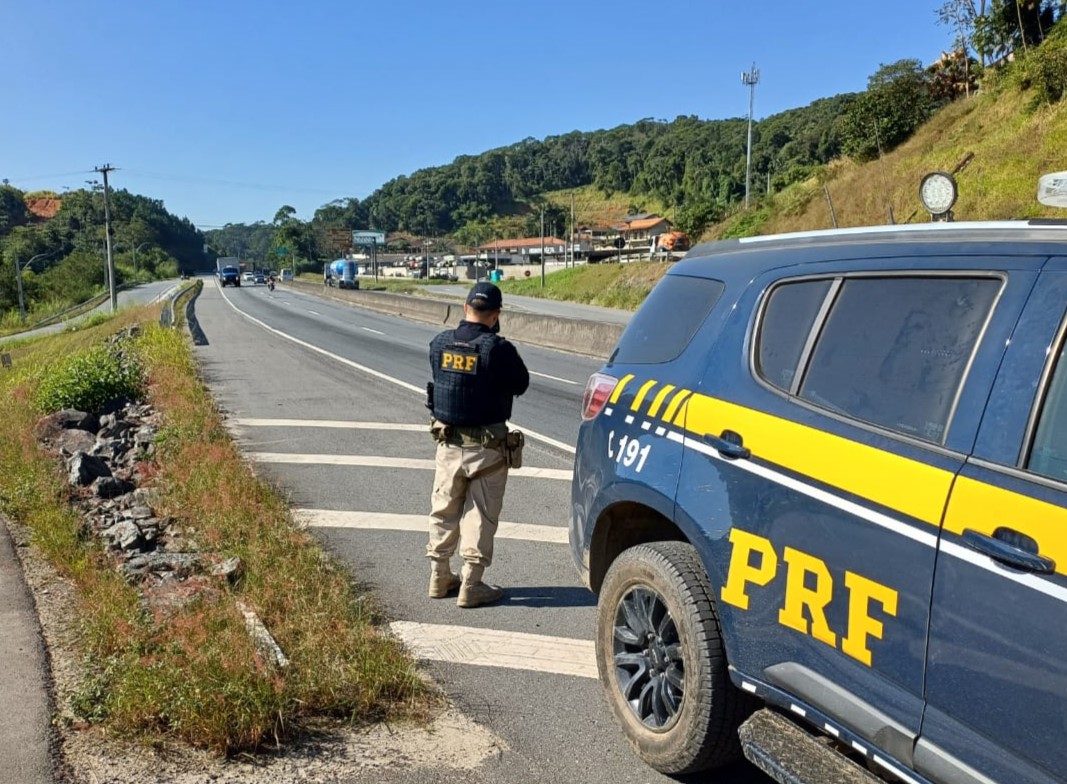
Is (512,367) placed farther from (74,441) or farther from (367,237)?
(367,237)

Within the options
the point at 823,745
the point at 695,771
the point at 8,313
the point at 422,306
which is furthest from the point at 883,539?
the point at 8,313

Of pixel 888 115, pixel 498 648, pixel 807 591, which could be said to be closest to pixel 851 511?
pixel 807 591

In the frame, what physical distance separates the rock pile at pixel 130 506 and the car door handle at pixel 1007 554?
3948 mm

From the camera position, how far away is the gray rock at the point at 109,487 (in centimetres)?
729

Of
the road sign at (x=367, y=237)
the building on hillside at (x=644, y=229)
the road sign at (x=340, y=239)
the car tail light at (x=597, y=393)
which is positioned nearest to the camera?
the car tail light at (x=597, y=393)

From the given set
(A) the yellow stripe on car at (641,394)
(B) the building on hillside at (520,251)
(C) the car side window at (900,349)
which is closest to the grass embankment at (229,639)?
(A) the yellow stripe on car at (641,394)

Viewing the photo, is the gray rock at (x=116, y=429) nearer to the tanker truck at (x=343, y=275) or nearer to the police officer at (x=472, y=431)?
the police officer at (x=472, y=431)

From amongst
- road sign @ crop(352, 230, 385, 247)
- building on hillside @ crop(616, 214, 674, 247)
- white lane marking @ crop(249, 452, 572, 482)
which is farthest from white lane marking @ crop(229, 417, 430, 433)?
building on hillside @ crop(616, 214, 674, 247)

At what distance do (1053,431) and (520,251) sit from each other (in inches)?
5860

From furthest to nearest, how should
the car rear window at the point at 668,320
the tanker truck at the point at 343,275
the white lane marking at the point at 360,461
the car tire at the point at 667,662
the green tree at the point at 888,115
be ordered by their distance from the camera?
the tanker truck at the point at 343,275 < the green tree at the point at 888,115 < the white lane marking at the point at 360,461 < the car rear window at the point at 668,320 < the car tire at the point at 667,662

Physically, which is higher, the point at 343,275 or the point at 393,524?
the point at 343,275

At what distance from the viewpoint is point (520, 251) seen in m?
149

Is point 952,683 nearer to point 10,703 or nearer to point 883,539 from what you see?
point 883,539

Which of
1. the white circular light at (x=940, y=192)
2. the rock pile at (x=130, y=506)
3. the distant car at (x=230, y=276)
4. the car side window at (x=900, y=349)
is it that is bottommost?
the rock pile at (x=130, y=506)
